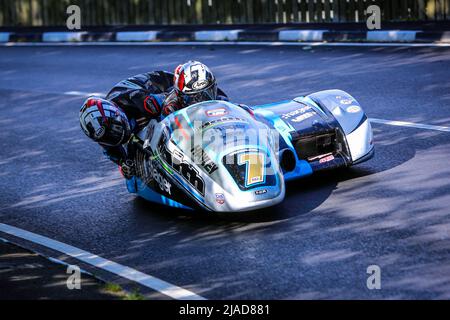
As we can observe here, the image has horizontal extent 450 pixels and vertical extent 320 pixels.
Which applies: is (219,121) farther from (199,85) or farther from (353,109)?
(353,109)

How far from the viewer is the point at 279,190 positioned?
7.67m

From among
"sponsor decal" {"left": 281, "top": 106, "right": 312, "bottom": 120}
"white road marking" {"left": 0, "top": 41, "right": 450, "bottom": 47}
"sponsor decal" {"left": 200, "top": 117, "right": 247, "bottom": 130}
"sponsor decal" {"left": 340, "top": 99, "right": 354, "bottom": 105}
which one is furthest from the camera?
"white road marking" {"left": 0, "top": 41, "right": 450, "bottom": 47}

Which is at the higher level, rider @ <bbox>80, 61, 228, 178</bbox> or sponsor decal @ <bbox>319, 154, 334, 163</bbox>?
rider @ <bbox>80, 61, 228, 178</bbox>

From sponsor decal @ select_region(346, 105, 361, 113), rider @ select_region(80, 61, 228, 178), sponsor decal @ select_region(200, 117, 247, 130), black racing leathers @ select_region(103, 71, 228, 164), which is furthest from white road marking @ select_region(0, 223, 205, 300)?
sponsor decal @ select_region(346, 105, 361, 113)

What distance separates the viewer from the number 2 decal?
7.56 metres

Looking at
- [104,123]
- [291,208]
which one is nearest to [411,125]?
[291,208]

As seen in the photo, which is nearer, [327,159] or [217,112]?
[217,112]

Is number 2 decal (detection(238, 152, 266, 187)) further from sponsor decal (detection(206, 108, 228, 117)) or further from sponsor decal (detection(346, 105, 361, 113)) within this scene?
sponsor decal (detection(346, 105, 361, 113))

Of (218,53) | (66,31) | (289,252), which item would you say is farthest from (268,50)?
(289,252)

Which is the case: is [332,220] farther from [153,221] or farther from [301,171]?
[153,221]

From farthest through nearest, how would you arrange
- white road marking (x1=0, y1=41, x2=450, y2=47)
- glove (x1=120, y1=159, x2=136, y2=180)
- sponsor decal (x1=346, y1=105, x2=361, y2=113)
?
white road marking (x1=0, y1=41, x2=450, y2=47) → sponsor decal (x1=346, y1=105, x2=361, y2=113) → glove (x1=120, y1=159, x2=136, y2=180)

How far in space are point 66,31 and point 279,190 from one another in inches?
609

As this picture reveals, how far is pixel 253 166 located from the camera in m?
7.60

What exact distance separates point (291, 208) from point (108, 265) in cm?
175
